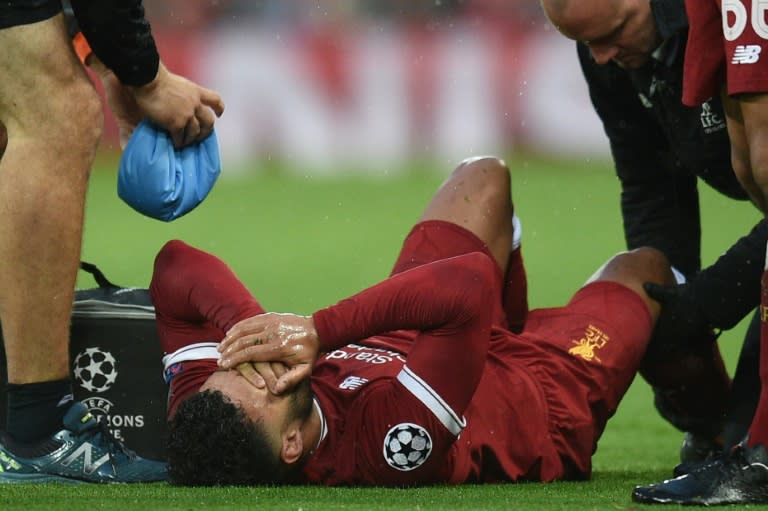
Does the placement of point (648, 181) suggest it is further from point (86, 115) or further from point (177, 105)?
point (86, 115)

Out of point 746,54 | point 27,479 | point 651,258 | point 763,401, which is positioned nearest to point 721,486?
point 763,401

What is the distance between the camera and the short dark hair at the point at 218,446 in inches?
146

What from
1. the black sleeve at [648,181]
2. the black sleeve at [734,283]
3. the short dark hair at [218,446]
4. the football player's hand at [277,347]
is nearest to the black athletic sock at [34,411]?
the short dark hair at [218,446]

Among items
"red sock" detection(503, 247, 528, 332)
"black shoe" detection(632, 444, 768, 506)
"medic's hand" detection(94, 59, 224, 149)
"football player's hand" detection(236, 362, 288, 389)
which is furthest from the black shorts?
"black shoe" detection(632, 444, 768, 506)

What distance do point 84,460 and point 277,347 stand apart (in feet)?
2.47

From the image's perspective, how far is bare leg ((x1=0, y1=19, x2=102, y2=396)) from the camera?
3.96 metres

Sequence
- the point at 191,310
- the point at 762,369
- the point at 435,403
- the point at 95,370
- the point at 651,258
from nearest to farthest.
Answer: the point at 762,369, the point at 435,403, the point at 191,310, the point at 95,370, the point at 651,258

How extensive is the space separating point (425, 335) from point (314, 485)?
0.50 meters

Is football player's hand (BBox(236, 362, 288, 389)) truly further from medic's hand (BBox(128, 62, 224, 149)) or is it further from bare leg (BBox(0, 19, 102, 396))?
medic's hand (BBox(128, 62, 224, 149))

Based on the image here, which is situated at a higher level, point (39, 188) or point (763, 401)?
point (39, 188)

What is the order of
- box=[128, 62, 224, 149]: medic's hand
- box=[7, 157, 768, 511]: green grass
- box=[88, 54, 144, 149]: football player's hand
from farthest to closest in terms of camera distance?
box=[88, 54, 144, 149]: football player's hand
box=[128, 62, 224, 149]: medic's hand
box=[7, 157, 768, 511]: green grass

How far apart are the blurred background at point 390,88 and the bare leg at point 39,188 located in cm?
1177

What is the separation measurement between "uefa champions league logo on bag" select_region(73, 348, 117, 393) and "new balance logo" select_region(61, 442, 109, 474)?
32cm

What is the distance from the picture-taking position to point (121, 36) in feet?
13.7
